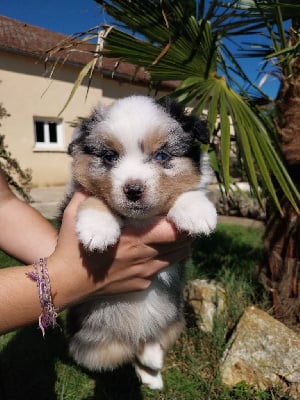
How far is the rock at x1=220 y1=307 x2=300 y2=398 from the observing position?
266 cm

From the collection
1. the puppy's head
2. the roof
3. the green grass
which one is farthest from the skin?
the roof

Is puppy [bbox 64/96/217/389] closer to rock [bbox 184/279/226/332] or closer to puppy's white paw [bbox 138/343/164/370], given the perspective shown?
puppy's white paw [bbox 138/343/164/370]

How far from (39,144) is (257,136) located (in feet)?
38.2

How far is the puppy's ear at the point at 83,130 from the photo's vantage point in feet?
7.09

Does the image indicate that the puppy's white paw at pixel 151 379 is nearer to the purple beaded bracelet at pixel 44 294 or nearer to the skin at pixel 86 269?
the skin at pixel 86 269

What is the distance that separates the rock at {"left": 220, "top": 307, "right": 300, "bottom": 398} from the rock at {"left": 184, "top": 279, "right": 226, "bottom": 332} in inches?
14.7

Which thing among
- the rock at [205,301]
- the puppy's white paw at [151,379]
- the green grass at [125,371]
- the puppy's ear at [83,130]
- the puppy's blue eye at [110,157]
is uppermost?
the puppy's ear at [83,130]

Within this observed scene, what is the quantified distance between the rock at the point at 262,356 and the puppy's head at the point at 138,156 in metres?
1.48

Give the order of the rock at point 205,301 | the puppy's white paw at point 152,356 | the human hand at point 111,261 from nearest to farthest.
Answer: the human hand at point 111,261 < the puppy's white paw at point 152,356 < the rock at point 205,301

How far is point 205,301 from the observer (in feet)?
11.4

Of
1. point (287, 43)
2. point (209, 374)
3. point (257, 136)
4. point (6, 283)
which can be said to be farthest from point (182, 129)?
point (209, 374)

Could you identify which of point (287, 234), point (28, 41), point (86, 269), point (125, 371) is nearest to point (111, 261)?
point (86, 269)

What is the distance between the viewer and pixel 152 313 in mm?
2137

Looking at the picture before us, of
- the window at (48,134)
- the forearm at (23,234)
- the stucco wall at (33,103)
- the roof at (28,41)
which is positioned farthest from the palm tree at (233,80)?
the window at (48,134)
